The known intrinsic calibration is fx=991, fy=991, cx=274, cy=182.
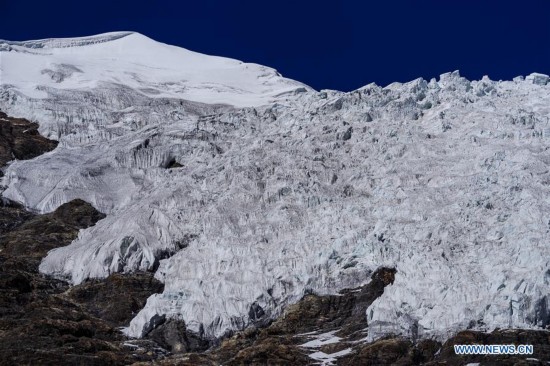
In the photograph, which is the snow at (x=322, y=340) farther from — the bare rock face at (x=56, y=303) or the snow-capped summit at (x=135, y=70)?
the snow-capped summit at (x=135, y=70)

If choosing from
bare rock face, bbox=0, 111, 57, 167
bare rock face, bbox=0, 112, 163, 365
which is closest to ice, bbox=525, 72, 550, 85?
bare rock face, bbox=0, 112, 163, 365

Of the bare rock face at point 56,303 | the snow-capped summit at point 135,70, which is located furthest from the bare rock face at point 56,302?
the snow-capped summit at point 135,70

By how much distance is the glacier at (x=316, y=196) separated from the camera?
202 ft

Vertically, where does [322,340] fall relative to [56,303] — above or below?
below

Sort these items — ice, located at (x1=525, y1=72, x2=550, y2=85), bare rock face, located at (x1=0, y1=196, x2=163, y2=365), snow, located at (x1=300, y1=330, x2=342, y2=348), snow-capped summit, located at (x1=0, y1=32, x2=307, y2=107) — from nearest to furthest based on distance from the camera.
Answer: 1. bare rock face, located at (x1=0, y1=196, x2=163, y2=365)
2. snow, located at (x1=300, y1=330, x2=342, y2=348)
3. ice, located at (x1=525, y1=72, x2=550, y2=85)
4. snow-capped summit, located at (x1=0, y1=32, x2=307, y2=107)

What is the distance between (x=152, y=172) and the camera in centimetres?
9356

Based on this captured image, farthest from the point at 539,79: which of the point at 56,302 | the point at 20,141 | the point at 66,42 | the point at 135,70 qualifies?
the point at 66,42

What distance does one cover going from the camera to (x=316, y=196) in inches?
3073

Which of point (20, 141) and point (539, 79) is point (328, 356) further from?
point (20, 141)

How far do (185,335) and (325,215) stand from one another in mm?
16037

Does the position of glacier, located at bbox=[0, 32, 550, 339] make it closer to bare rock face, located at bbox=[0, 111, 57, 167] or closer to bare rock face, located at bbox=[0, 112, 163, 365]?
bare rock face, located at bbox=[0, 112, 163, 365]

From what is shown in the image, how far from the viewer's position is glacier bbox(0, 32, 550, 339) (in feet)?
202

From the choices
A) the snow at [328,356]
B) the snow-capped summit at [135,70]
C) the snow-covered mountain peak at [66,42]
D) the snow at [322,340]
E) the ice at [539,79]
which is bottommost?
the snow at [328,356]

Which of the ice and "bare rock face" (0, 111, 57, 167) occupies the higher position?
the ice
